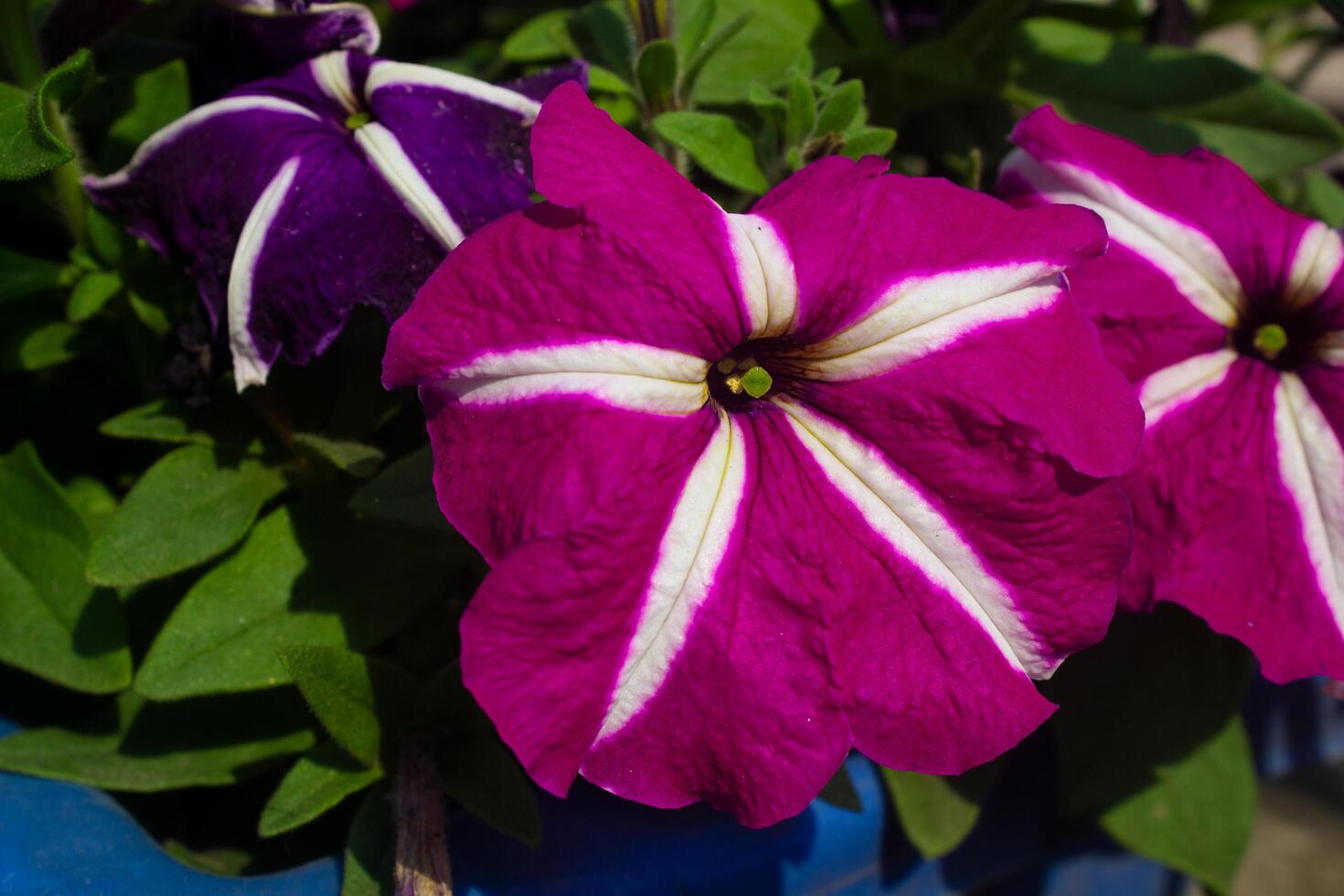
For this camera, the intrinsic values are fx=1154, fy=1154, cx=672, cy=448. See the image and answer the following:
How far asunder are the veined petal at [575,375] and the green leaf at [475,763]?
0.86 feet

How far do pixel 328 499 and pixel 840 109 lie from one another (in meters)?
0.50

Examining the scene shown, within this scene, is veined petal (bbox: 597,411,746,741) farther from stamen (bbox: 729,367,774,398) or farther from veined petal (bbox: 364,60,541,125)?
veined petal (bbox: 364,60,541,125)

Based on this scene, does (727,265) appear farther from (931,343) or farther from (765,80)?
(765,80)

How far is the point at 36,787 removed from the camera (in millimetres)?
852

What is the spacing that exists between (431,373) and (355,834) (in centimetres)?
37

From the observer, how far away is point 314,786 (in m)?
0.80

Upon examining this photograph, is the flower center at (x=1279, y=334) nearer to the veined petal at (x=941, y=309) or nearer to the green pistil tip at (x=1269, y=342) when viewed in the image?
the green pistil tip at (x=1269, y=342)

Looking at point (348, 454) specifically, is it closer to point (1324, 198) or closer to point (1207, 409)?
point (1207, 409)

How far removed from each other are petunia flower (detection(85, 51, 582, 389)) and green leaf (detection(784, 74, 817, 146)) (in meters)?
0.17

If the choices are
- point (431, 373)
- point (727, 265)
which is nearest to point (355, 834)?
point (431, 373)

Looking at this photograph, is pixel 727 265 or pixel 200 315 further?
pixel 200 315

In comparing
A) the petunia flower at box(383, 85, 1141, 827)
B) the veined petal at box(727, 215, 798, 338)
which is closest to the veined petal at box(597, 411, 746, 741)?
the petunia flower at box(383, 85, 1141, 827)

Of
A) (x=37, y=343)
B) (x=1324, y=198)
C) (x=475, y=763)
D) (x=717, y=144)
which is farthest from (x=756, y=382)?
(x=1324, y=198)

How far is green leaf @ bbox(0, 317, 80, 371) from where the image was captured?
99 cm
